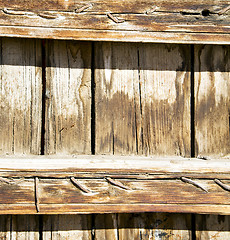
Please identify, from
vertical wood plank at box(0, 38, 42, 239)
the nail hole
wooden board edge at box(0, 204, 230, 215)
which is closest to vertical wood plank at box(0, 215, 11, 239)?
vertical wood plank at box(0, 38, 42, 239)

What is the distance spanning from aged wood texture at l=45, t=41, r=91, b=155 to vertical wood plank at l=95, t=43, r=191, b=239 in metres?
0.06

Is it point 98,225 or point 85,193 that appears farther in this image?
point 98,225

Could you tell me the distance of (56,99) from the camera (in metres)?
1.42

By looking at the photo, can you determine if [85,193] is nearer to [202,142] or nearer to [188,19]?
[202,142]

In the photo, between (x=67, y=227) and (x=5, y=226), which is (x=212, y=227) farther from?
(x=5, y=226)

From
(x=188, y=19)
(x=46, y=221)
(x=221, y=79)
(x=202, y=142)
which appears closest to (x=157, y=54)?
(x=188, y=19)

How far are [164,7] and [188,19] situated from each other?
0.40ft

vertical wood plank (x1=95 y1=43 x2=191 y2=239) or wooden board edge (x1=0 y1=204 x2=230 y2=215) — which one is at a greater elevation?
vertical wood plank (x1=95 y1=43 x2=191 y2=239)

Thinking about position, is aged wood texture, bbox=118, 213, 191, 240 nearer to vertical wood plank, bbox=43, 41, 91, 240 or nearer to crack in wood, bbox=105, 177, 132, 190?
crack in wood, bbox=105, 177, 132, 190

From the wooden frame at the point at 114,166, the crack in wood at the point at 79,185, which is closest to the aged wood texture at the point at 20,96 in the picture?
the wooden frame at the point at 114,166

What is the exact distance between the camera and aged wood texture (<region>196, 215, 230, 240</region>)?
1.49 meters

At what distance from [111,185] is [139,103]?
1.36 ft

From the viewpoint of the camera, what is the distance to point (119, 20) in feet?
4.33

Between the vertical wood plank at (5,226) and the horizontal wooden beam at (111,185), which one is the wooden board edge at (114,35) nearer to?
the horizontal wooden beam at (111,185)
